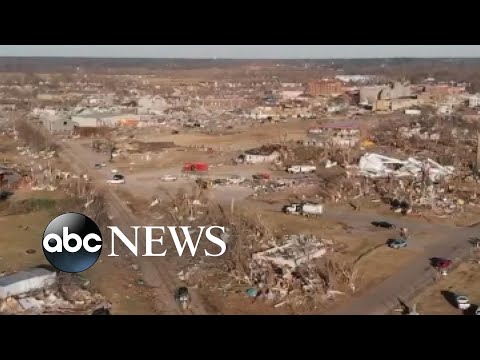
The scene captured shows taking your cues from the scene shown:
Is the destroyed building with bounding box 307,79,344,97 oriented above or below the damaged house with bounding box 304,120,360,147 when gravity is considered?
above

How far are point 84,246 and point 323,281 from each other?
1.93 metres

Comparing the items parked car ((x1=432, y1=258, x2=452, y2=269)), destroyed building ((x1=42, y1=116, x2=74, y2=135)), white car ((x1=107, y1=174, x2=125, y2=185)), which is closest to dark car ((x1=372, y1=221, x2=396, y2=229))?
parked car ((x1=432, y1=258, x2=452, y2=269))

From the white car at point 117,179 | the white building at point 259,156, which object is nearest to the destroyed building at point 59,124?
the white car at point 117,179

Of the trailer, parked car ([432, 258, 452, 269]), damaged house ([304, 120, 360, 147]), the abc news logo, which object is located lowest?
parked car ([432, 258, 452, 269])

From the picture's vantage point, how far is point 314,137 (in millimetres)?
6918

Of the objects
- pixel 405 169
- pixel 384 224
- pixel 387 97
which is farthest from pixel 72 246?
pixel 387 97

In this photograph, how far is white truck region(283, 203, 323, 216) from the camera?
18.9 feet

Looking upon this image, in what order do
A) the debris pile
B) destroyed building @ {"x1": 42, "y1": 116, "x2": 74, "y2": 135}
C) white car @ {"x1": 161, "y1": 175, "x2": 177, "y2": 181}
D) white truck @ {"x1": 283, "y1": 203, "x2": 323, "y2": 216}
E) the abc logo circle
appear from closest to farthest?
the debris pile
the abc logo circle
white truck @ {"x1": 283, "y1": 203, "x2": 323, "y2": 216}
white car @ {"x1": 161, "y1": 175, "x2": 177, "y2": 181}
destroyed building @ {"x1": 42, "y1": 116, "x2": 74, "y2": 135}

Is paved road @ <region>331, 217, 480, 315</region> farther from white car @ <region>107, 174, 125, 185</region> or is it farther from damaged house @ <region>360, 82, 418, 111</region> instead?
white car @ <region>107, 174, 125, 185</region>

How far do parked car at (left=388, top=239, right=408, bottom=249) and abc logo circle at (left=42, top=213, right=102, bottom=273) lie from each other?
8.31 ft

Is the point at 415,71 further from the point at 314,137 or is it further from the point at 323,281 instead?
the point at 323,281

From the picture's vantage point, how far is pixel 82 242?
4742mm

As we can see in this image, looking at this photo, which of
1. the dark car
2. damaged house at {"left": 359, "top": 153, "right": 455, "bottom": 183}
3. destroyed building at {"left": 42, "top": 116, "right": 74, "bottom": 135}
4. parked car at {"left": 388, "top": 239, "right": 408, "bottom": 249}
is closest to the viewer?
parked car at {"left": 388, "top": 239, "right": 408, "bottom": 249}

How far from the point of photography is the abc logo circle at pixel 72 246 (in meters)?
4.71
